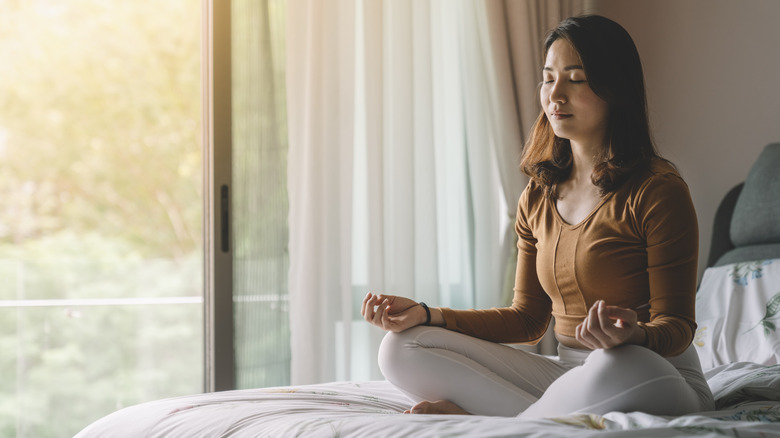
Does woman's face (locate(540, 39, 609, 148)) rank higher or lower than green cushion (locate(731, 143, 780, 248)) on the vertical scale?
higher

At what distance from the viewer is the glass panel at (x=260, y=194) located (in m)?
2.58

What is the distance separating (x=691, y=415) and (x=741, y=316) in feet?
3.20

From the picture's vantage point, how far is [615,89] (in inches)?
58.0

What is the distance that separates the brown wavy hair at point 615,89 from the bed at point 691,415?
47cm

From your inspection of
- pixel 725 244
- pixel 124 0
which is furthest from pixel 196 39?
pixel 725 244

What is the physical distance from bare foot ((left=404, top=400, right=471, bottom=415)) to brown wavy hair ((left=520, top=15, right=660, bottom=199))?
1.69ft

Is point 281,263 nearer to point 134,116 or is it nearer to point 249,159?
point 249,159

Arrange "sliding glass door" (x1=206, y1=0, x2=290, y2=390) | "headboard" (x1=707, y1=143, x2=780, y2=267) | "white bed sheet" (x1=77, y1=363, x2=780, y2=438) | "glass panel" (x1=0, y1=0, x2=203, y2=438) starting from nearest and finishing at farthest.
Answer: "white bed sheet" (x1=77, y1=363, x2=780, y2=438)
"headboard" (x1=707, y1=143, x2=780, y2=267)
"sliding glass door" (x1=206, y1=0, x2=290, y2=390)
"glass panel" (x1=0, y1=0, x2=203, y2=438)

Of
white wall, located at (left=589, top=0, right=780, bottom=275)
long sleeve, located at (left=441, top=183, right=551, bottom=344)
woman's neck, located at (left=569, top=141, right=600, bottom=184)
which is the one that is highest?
white wall, located at (left=589, top=0, right=780, bottom=275)

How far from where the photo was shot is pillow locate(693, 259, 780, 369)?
6.15 feet

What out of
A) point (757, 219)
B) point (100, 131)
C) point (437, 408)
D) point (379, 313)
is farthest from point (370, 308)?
point (100, 131)

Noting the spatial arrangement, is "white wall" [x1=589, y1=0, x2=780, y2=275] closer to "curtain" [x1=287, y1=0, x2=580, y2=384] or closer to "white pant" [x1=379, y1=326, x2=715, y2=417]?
"curtain" [x1=287, y1=0, x2=580, y2=384]

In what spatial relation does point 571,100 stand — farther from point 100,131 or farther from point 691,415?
point 100,131

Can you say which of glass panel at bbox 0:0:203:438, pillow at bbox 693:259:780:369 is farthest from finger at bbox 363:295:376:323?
glass panel at bbox 0:0:203:438
